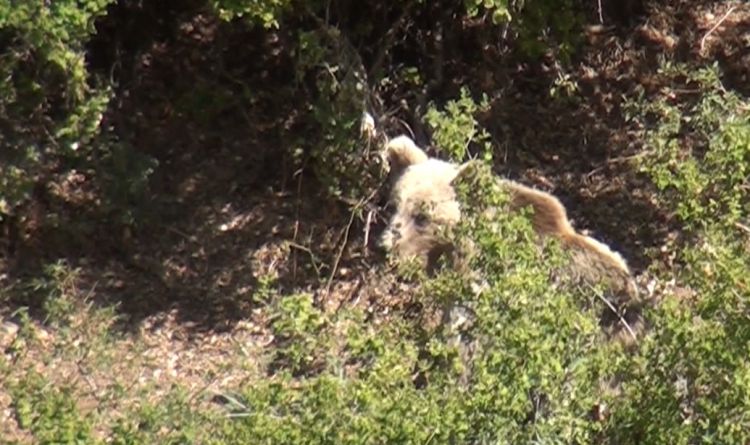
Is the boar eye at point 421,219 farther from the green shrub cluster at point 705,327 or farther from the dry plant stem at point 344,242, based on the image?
the green shrub cluster at point 705,327

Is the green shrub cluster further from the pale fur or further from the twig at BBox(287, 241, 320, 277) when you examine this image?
the twig at BBox(287, 241, 320, 277)

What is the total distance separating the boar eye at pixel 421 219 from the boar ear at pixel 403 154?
57 centimetres

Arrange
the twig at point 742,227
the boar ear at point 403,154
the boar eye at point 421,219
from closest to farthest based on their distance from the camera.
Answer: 1. the twig at point 742,227
2. the boar eye at point 421,219
3. the boar ear at point 403,154

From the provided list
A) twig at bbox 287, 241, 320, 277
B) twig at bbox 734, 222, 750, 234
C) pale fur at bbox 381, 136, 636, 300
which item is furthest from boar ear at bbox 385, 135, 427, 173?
twig at bbox 734, 222, 750, 234

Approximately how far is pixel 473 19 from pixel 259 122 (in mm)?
1674

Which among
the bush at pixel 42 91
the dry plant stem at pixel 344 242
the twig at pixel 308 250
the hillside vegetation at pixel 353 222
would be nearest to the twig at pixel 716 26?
the hillside vegetation at pixel 353 222

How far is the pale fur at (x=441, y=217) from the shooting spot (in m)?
8.03

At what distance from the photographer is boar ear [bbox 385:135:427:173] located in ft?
30.7

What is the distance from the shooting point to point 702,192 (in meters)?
6.93

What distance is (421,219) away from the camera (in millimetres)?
8766

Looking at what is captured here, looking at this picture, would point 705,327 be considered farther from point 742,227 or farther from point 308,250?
point 308,250

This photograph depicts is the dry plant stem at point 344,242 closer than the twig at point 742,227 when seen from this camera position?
No

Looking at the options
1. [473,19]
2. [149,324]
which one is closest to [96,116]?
[149,324]

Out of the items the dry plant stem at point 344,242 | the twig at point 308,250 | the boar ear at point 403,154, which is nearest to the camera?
the boar ear at point 403,154
